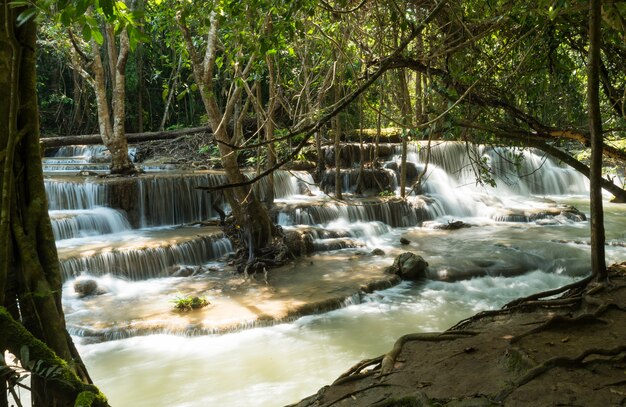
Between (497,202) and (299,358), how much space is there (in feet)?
36.3

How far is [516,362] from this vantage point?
3.10 meters

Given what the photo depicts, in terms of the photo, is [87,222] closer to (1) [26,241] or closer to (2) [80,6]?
(1) [26,241]

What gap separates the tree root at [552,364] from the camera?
277 cm

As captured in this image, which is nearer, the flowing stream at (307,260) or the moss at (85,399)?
the moss at (85,399)

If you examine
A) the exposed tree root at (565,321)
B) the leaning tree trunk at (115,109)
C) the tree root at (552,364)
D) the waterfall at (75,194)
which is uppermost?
the leaning tree trunk at (115,109)

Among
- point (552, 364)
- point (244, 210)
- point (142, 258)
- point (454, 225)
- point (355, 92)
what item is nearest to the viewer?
point (355, 92)

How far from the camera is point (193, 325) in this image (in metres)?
6.89

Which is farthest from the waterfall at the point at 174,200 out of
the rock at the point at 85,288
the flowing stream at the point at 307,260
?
the rock at the point at 85,288

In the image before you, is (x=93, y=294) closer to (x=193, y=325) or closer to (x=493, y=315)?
(x=193, y=325)

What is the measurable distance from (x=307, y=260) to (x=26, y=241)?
762 centimetres

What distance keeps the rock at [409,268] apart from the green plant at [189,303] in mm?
3147

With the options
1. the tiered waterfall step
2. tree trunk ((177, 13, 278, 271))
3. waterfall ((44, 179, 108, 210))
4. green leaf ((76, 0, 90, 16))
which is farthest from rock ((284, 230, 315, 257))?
green leaf ((76, 0, 90, 16))

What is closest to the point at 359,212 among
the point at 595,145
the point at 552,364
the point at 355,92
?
the point at 595,145

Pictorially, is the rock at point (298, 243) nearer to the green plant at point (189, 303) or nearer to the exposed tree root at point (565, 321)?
the green plant at point (189, 303)
